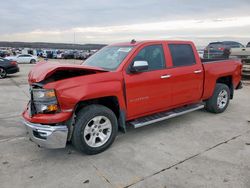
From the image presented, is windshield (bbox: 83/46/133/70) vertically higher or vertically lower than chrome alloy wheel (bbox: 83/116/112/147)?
higher

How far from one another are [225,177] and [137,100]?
1832mm

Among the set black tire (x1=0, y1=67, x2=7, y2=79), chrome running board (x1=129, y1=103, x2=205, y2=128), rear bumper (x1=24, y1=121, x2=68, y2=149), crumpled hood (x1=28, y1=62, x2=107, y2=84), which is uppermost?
crumpled hood (x1=28, y1=62, x2=107, y2=84)

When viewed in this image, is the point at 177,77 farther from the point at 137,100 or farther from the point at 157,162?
the point at 157,162

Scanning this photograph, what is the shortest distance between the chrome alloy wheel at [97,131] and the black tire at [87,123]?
0.12ft

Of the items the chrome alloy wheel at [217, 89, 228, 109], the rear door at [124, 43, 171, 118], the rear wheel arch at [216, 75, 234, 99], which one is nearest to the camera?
the rear door at [124, 43, 171, 118]

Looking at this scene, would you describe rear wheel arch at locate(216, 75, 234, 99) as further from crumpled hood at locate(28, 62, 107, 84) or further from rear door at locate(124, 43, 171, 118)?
crumpled hood at locate(28, 62, 107, 84)

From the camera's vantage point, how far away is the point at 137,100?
4.14 meters

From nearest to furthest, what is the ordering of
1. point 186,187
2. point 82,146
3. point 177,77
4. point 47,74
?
point 186,187 → point 47,74 → point 82,146 → point 177,77

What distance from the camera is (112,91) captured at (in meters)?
3.77

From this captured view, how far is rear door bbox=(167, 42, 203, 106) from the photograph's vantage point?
4730 mm

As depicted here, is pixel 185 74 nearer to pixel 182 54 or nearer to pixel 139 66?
pixel 182 54

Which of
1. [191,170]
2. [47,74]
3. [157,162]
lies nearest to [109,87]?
[47,74]

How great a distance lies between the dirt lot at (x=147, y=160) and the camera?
305cm

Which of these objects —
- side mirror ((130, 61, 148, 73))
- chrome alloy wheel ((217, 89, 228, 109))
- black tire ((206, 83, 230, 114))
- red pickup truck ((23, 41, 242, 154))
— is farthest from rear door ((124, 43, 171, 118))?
chrome alloy wheel ((217, 89, 228, 109))
